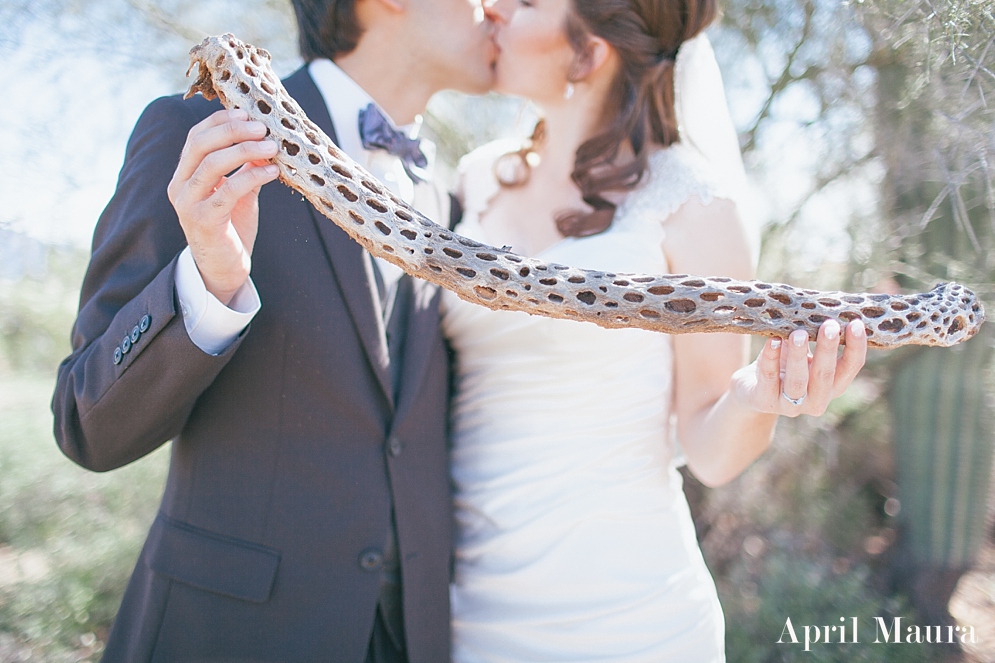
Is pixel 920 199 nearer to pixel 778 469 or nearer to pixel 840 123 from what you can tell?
pixel 840 123

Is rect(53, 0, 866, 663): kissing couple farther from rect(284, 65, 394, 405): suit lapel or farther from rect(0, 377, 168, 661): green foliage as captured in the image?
rect(0, 377, 168, 661): green foliage

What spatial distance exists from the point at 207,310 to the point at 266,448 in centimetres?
39

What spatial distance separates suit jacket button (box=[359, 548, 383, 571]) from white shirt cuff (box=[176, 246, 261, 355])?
57 centimetres

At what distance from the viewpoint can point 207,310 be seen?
52.6 inches

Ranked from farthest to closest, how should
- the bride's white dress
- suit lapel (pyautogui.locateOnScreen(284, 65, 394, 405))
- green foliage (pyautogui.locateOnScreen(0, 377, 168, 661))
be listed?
green foliage (pyautogui.locateOnScreen(0, 377, 168, 661)), the bride's white dress, suit lapel (pyautogui.locateOnScreen(284, 65, 394, 405))

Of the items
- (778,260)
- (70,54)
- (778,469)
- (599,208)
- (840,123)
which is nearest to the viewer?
(599,208)

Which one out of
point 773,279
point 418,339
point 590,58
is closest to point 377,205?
point 418,339

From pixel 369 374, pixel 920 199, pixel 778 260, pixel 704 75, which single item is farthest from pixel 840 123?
pixel 369 374

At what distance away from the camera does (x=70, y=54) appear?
2594 millimetres

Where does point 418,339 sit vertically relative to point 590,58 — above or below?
below

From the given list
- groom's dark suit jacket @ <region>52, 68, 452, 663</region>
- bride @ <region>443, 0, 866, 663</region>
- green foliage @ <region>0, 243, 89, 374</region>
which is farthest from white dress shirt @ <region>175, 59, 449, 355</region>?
green foliage @ <region>0, 243, 89, 374</region>

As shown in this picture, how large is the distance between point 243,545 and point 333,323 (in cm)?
53

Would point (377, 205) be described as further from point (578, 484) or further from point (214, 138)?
point (578, 484)

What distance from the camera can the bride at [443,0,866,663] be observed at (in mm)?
1896
